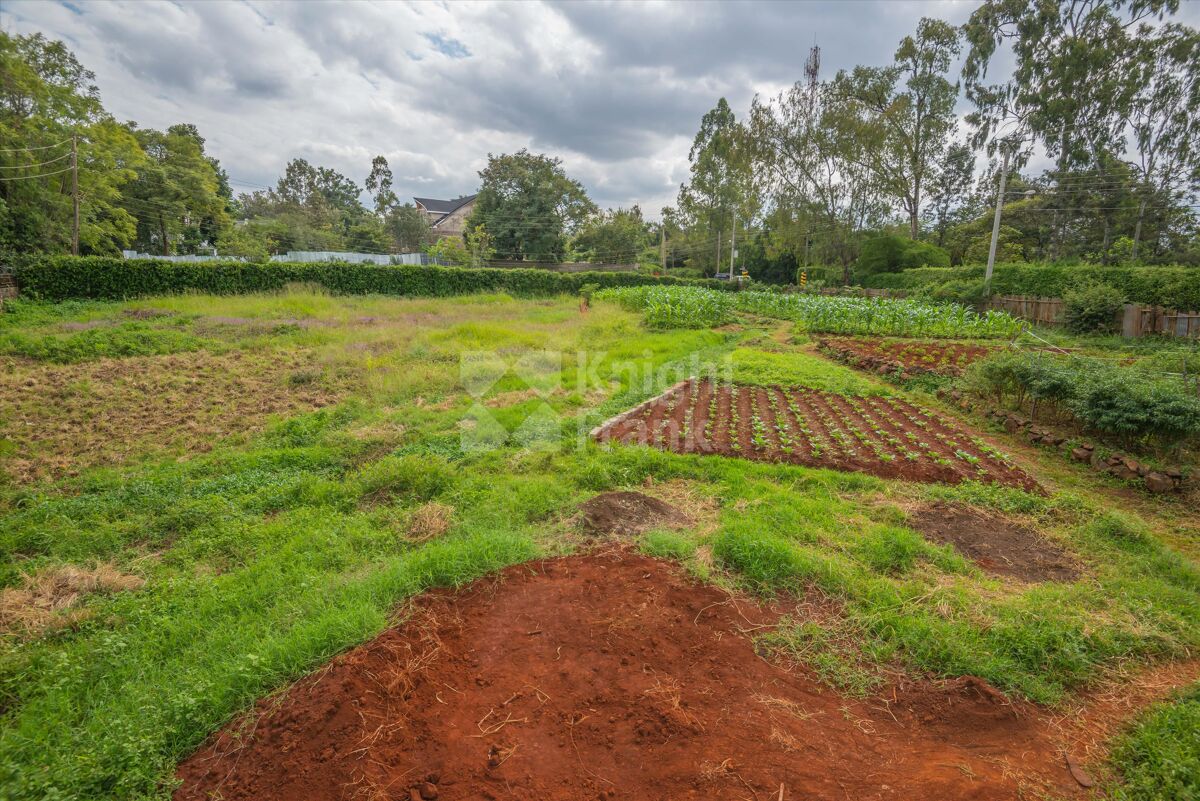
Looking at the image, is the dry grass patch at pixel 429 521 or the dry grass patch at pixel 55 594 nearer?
the dry grass patch at pixel 55 594

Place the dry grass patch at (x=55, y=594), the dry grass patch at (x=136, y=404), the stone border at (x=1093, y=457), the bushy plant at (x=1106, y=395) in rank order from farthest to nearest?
1. the dry grass patch at (x=136, y=404)
2. the bushy plant at (x=1106, y=395)
3. the stone border at (x=1093, y=457)
4. the dry grass patch at (x=55, y=594)

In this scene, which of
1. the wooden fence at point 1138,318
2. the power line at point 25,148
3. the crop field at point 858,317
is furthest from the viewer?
the power line at point 25,148

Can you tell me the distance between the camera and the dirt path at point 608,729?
2312 millimetres

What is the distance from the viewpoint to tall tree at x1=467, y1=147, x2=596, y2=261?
43.1 metres

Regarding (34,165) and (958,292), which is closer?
(34,165)

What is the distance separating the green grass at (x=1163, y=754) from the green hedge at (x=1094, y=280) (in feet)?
66.0

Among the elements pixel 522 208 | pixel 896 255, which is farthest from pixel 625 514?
pixel 522 208

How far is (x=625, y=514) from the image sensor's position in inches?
204

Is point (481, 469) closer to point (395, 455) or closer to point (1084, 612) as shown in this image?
point (395, 455)

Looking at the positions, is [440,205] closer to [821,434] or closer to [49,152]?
[49,152]

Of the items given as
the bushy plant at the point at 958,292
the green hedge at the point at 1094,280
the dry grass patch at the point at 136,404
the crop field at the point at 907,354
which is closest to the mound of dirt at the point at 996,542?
the crop field at the point at 907,354

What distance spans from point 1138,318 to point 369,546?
23193 millimetres

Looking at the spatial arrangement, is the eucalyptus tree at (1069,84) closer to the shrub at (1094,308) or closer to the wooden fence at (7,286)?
the shrub at (1094,308)

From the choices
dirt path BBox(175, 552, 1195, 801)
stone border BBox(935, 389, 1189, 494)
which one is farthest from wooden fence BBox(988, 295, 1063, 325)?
dirt path BBox(175, 552, 1195, 801)
